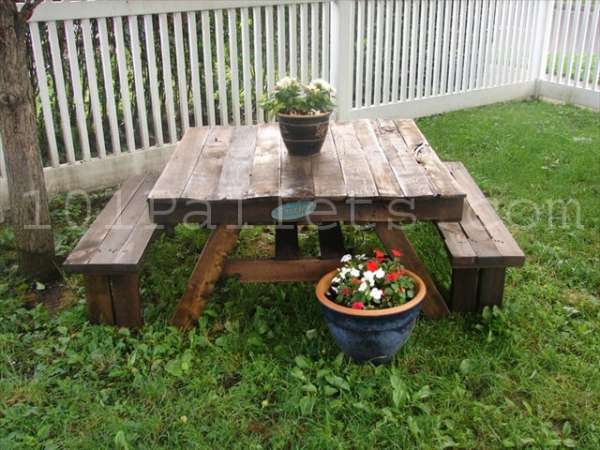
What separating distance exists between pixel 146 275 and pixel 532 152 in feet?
12.1

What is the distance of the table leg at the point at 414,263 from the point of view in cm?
283

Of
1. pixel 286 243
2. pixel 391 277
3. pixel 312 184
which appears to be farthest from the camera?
pixel 286 243

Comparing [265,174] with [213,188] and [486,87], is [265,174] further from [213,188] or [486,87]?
[486,87]

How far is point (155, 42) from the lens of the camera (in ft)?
16.4

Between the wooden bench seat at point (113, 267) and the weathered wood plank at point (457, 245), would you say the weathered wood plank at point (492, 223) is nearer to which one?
the weathered wood plank at point (457, 245)

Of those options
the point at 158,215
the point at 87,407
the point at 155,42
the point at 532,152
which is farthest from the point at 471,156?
the point at 87,407

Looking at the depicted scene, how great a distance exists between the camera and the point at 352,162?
309 cm

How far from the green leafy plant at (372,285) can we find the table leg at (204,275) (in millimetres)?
522

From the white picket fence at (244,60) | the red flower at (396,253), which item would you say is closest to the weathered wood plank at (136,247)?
the red flower at (396,253)

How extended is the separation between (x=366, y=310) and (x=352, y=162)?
2.82 ft

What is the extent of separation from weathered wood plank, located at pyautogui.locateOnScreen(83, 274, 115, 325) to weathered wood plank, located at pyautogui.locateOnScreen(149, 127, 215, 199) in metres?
0.52

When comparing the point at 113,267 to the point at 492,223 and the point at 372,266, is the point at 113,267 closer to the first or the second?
the point at 372,266

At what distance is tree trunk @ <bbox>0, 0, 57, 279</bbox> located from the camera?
10.00 ft

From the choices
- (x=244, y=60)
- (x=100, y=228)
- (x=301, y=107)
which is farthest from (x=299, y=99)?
(x=244, y=60)
